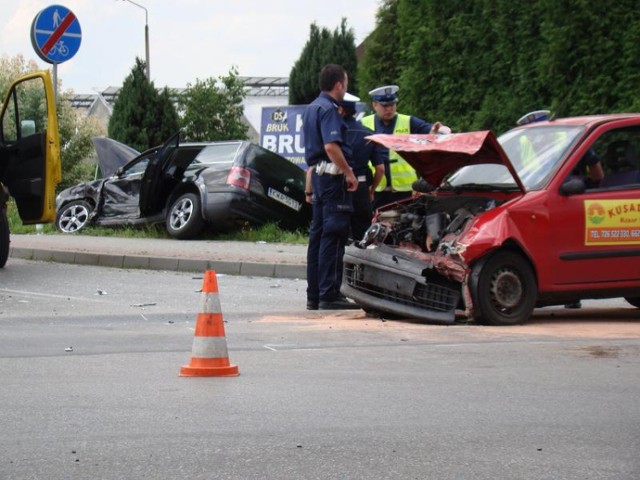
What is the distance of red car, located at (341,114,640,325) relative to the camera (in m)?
9.83

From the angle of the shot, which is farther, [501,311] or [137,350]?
[501,311]

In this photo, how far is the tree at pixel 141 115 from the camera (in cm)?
3356

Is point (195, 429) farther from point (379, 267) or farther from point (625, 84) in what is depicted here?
point (625, 84)

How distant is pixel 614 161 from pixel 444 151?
140cm

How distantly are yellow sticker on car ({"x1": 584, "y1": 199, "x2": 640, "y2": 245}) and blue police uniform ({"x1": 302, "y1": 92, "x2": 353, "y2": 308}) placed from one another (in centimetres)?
201

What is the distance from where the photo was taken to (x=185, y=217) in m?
19.1

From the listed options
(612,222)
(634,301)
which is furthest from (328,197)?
(634,301)

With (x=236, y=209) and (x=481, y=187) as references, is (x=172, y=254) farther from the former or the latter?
(x=481, y=187)

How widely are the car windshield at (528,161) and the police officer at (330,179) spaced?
0.89 metres

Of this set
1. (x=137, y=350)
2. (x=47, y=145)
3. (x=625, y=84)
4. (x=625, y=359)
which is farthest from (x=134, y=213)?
(x=625, y=359)

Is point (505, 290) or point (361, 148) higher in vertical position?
point (361, 148)

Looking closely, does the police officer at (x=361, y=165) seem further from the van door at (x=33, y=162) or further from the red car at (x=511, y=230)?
the van door at (x=33, y=162)

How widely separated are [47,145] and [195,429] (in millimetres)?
9765

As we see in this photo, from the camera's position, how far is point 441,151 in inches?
404
